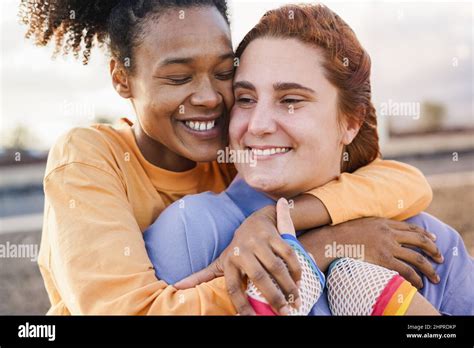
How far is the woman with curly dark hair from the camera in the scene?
2.00m

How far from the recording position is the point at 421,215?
244 cm

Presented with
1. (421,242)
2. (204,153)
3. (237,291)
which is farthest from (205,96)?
(421,242)

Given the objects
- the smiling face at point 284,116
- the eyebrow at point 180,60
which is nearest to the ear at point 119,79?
the eyebrow at point 180,60

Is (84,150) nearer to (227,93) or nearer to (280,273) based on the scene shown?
(227,93)

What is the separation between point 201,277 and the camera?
6.66 feet

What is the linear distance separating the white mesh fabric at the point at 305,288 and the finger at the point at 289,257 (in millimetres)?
32

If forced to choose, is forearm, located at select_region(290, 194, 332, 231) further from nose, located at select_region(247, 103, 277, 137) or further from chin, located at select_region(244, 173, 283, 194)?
nose, located at select_region(247, 103, 277, 137)

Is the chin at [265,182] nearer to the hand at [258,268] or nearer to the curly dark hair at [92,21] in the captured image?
the hand at [258,268]

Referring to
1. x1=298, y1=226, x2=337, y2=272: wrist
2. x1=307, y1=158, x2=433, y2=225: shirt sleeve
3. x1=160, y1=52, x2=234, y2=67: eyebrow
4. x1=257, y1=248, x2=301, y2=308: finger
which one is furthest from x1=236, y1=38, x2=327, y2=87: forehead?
x1=257, y1=248, x2=301, y2=308: finger

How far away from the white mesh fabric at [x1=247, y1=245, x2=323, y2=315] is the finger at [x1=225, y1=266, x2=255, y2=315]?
0.10 feet

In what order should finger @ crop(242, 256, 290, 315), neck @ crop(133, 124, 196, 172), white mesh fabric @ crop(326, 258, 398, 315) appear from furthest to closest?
neck @ crop(133, 124, 196, 172)
white mesh fabric @ crop(326, 258, 398, 315)
finger @ crop(242, 256, 290, 315)

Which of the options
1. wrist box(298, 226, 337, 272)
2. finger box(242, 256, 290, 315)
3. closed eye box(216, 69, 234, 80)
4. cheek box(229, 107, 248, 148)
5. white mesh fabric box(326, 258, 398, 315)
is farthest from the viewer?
closed eye box(216, 69, 234, 80)

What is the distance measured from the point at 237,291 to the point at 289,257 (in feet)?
0.56
